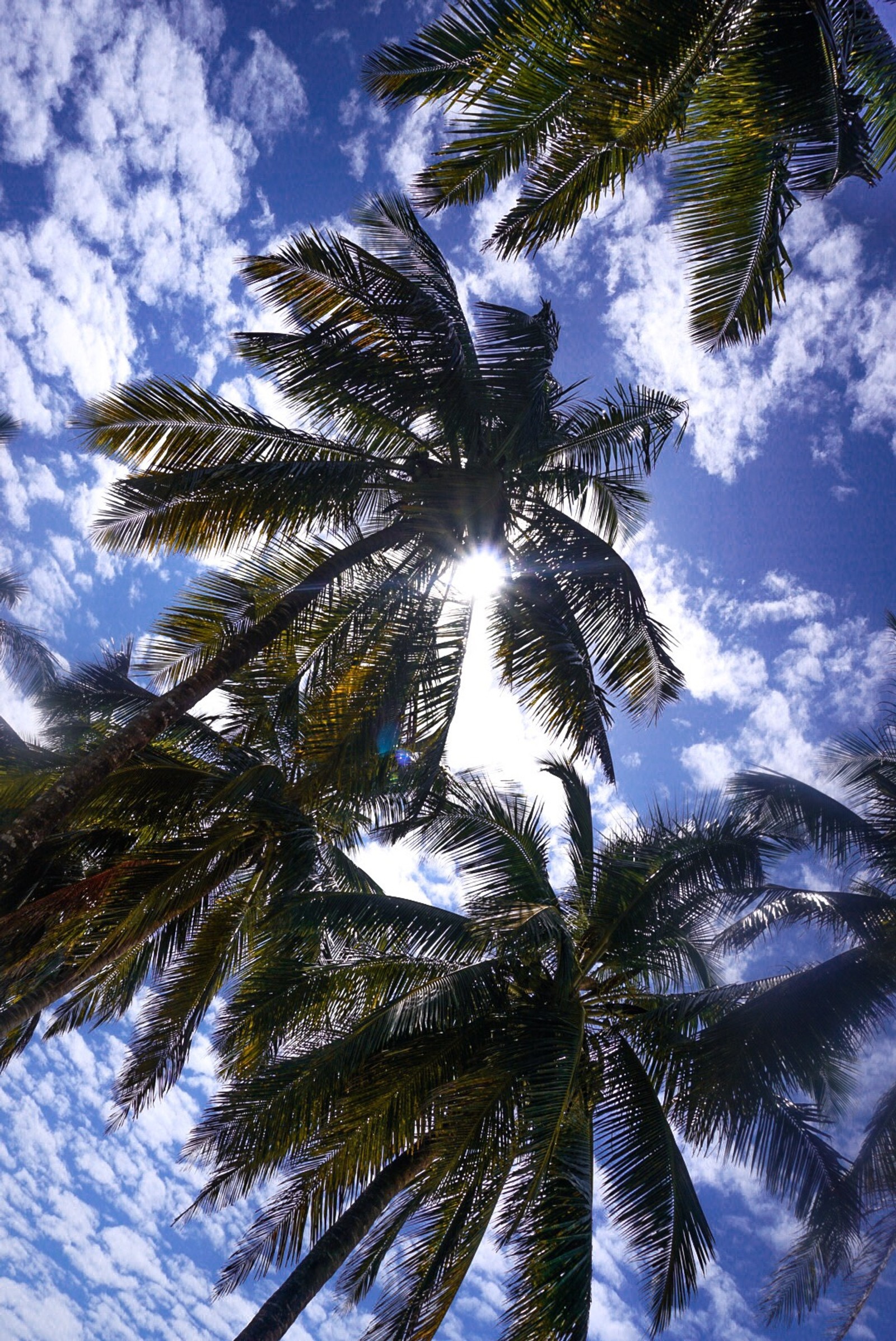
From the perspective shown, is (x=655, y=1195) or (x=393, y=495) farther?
(x=393, y=495)

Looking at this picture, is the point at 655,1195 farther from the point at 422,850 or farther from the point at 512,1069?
the point at 422,850

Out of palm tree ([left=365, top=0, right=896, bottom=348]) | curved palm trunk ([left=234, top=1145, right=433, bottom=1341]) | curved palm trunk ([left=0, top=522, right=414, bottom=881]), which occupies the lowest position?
curved palm trunk ([left=234, top=1145, right=433, bottom=1341])

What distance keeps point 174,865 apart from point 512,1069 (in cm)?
379

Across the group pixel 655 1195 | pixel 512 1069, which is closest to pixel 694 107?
pixel 512 1069

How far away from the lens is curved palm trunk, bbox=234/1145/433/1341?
7688 mm

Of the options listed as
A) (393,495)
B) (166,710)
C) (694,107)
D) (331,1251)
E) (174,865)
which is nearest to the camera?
(694,107)

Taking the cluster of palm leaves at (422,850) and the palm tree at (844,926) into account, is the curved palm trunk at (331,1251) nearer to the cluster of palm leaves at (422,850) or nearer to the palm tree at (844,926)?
the cluster of palm leaves at (422,850)

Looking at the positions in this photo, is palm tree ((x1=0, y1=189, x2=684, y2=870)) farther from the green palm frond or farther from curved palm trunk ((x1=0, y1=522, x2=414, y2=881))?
the green palm frond

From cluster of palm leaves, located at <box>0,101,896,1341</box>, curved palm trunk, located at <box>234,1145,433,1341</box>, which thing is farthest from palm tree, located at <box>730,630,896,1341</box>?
curved palm trunk, located at <box>234,1145,433,1341</box>

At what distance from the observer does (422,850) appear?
11.2 metres

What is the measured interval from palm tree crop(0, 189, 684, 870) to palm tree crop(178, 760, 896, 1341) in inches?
70.2

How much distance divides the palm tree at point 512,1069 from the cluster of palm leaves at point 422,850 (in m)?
0.04

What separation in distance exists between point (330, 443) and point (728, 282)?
5.32 metres

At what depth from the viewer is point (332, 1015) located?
32.4 feet
